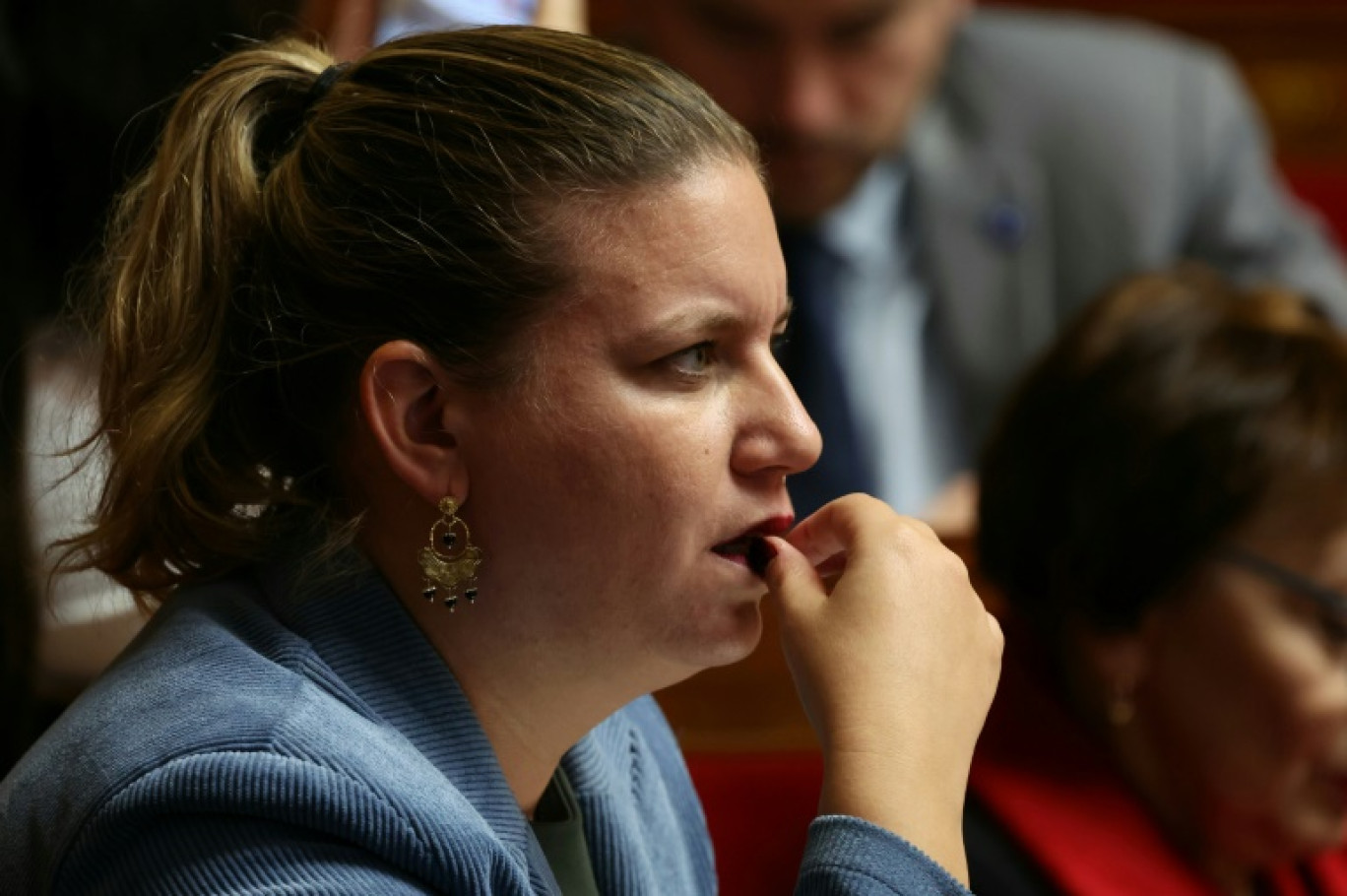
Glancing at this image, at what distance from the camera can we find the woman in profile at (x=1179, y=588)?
1610 mm

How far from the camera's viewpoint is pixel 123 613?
137cm

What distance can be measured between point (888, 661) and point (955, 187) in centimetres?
170

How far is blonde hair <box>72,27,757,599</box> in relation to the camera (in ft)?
3.39

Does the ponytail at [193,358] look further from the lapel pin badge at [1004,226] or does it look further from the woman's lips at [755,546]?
the lapel pin badge at [1004,226]

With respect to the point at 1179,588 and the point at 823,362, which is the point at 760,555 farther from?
the point at 823,362

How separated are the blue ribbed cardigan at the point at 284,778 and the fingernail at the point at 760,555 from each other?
0.16 meters

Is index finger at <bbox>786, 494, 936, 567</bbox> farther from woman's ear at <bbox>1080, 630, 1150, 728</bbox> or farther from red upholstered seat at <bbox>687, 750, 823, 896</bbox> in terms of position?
woman's ear at <bbox>1080, 630, 1150, 728</bbox>

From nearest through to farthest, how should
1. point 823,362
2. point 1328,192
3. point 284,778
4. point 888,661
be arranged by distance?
1. point 284,778
2. point 888,661
3. point 823,362
4. point 1328,192

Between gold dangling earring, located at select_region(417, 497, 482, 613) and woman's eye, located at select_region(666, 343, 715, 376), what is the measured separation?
141 mm

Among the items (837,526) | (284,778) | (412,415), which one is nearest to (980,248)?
(837,526)

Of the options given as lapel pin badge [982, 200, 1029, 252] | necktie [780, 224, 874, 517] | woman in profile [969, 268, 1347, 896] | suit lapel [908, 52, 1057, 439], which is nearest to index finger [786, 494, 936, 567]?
woman in profile [969, 268, 1347, 896]

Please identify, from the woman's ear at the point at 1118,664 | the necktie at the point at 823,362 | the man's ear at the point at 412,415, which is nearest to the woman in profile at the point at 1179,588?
the woman's ear at the point at 1118,664

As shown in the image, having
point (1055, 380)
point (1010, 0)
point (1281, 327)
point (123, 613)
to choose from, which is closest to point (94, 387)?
point (123, 613)

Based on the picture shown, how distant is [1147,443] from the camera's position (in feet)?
5.29
